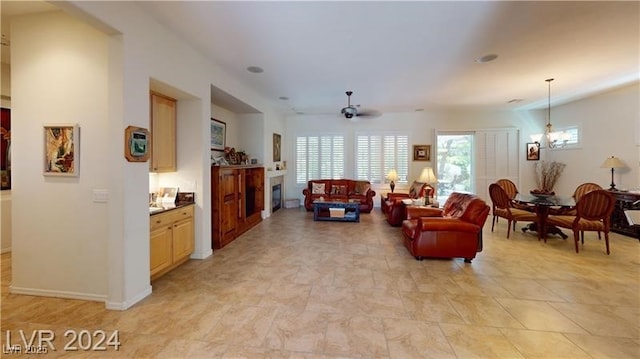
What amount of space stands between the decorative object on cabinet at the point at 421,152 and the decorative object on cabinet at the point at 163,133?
263 inches

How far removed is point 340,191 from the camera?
7922 mm

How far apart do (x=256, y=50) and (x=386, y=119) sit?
5.54m

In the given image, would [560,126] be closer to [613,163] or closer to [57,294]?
[613,163]

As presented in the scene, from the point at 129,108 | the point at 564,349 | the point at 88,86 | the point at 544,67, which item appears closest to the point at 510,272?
the point at 564,349

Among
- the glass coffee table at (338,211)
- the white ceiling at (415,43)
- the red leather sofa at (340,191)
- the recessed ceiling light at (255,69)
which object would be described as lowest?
the glass coffee table at (338,211)

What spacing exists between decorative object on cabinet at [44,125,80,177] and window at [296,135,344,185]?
630cm

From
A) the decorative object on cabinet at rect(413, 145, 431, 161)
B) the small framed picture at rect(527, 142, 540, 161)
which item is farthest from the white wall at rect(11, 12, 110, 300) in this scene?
the small framed picture at rect(527, 142, 540, 161)

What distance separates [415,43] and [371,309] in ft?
10.6

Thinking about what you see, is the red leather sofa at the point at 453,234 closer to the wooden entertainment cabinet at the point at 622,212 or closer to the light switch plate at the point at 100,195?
the wooden entertainment cabinet at the point at 622,212

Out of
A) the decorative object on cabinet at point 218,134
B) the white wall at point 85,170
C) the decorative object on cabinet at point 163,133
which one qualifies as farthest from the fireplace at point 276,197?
the white wall at point 85,170

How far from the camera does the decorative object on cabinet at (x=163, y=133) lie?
11.5ft

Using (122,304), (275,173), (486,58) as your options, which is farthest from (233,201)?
(486,58)

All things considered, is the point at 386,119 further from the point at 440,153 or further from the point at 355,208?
the point at 355,208

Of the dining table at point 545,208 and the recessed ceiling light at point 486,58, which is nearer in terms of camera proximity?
the recessed ceiling light at point 486,58
